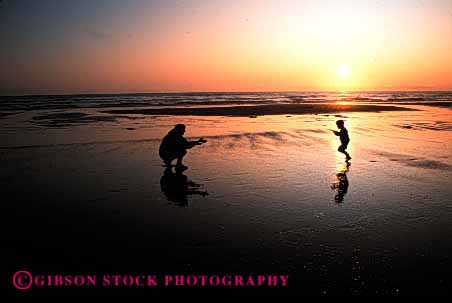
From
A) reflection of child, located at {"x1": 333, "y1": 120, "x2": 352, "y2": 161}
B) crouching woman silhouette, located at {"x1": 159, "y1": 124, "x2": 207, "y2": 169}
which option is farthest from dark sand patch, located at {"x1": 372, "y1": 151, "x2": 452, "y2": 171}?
crouching woman silhouette, located at {"x1": 159, "y1": 124, "x2": 207, "y2": 169}

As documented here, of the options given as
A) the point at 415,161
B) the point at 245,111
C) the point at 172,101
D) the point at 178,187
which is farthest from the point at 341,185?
the point at 172,101

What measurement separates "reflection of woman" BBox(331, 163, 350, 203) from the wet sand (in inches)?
2.8

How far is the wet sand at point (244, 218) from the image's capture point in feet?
15.5

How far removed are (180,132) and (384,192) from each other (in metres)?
6.78

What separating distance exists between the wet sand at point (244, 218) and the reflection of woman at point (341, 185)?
7 centimetres

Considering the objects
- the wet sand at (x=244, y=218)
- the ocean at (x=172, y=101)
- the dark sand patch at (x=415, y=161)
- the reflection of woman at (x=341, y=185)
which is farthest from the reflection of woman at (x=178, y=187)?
the ocean at (x=172, y=101)

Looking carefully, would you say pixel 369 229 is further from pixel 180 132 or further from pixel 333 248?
pixel 180 132

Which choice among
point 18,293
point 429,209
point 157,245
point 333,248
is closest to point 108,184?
point 157,245

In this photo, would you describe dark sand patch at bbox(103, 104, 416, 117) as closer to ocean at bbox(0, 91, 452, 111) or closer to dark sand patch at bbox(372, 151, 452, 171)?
ocean at bbox(0, 91, 452, 111)

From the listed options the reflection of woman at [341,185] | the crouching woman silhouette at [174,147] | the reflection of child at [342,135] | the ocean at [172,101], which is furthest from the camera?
the ocean at [172,101]

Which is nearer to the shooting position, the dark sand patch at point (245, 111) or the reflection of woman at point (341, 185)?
the reflection of woman at point (341, 185)

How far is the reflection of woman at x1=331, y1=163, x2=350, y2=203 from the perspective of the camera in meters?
7.78

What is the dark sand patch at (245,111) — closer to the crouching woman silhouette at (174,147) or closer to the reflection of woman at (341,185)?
the crouching woman silhouette at (174,147)

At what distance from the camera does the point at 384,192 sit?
8125mm
